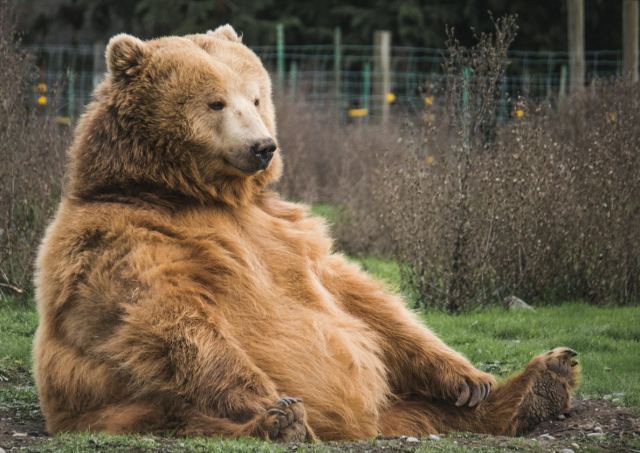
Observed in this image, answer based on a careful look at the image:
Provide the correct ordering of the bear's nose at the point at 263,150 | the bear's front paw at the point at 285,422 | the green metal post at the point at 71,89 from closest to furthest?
the bear's front paw at the point at 285,422
the bear's nose at the point at 263,150
the green metal post at the point at 71,89

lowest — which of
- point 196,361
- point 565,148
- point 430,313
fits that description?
point 430,313

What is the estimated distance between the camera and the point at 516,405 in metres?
5.44

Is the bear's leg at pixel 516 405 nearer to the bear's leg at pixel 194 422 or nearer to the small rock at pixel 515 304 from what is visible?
the bear's leg at pixel 194 422

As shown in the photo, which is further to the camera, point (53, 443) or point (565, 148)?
point (565, 148)

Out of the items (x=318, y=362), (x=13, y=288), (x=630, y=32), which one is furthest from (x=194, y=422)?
(x=630, y=32)

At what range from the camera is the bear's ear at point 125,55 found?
16.9 feet

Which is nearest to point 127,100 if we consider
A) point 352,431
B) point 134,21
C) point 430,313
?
point 352,431

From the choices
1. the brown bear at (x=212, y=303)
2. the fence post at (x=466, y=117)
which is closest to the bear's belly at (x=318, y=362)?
the brown bear at (x=212, y=303)

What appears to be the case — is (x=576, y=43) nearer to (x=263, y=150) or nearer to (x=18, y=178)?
(x=18, y=178)

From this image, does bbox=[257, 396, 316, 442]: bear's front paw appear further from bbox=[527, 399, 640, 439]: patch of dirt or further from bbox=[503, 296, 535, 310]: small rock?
bbox=[503, 296, 535, 310]: small rock

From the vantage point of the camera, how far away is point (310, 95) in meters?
18.2

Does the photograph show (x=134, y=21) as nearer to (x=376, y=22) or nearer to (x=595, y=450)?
(x=376, y=22)

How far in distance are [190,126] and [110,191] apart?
0.48 meters

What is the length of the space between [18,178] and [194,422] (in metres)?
5.22
